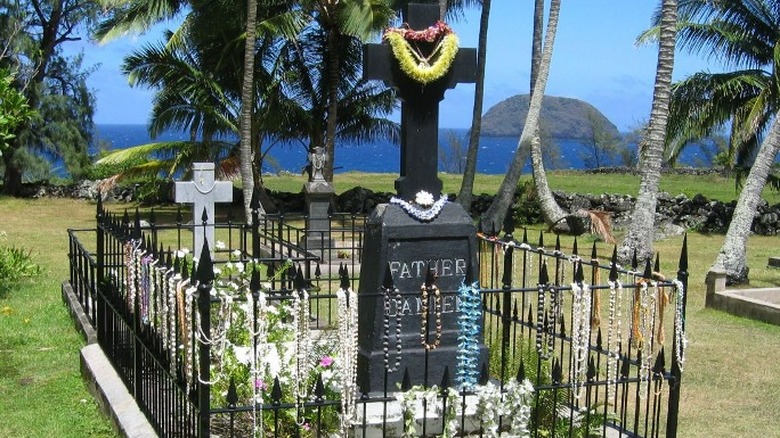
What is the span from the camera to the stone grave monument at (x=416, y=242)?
632cm

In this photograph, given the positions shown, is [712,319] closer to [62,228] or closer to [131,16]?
[62,228]

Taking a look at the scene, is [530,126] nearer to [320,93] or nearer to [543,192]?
[543,192]

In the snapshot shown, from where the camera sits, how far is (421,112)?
6.67m

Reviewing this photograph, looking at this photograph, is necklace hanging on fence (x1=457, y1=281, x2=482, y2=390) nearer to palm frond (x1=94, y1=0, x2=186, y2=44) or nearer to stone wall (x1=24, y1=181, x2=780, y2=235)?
stone wall (x1=24, y1=181, x2=780, y2=235)

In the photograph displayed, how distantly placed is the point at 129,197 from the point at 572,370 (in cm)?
2194

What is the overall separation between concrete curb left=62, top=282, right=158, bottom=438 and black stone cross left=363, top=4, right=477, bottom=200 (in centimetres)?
227

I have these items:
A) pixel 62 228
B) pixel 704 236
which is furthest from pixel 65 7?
pixel 704 236

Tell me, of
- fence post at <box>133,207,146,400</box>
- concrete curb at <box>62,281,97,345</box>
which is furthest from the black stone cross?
concrete curb at <box>62,281,97,345</box>

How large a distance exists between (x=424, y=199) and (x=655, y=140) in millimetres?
8834

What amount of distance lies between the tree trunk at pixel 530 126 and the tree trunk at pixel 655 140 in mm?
3086

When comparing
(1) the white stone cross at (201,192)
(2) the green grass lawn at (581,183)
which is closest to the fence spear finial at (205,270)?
(1) the white stone cross at (201,192)

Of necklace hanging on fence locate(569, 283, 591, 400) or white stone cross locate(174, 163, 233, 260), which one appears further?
white stone cross locate(174, 163, 233, 260)

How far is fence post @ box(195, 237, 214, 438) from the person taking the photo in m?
4.59

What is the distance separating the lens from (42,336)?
910 cm
